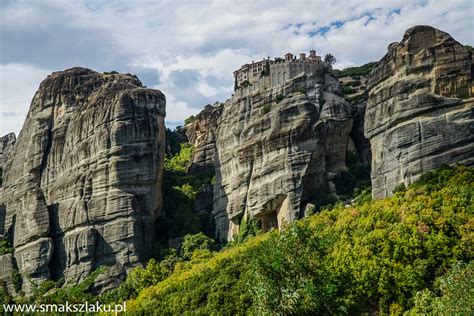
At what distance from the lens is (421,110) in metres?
53.6

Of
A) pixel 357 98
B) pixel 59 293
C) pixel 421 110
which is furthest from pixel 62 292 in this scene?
pixel 357 98

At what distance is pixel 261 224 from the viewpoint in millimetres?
65375

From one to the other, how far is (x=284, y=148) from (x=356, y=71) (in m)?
30.7

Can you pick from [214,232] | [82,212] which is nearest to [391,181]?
[214,232]

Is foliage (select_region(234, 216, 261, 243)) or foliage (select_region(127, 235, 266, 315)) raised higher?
foliage (select_region(234, 216, 261, 243))

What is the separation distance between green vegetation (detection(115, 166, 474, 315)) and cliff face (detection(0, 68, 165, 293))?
26.8 ft

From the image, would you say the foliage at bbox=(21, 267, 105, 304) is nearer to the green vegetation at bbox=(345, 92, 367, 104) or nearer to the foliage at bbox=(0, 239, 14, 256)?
the foliage at bbox=(0, 239, 14, 256)

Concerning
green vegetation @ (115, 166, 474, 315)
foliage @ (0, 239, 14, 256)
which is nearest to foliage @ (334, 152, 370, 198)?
green vegetation @ (115, 166, 474, 315)

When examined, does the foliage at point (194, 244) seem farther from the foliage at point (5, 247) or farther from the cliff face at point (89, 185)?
the foliage at point (5, 247)

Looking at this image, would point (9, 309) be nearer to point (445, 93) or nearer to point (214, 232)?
point (214, 232)

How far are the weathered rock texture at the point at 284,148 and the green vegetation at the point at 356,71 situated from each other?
19.7 m

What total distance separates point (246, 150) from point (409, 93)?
55.8 feet

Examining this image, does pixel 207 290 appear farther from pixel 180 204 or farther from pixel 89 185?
pixel 180 204

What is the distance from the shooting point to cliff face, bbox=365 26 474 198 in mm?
52188
